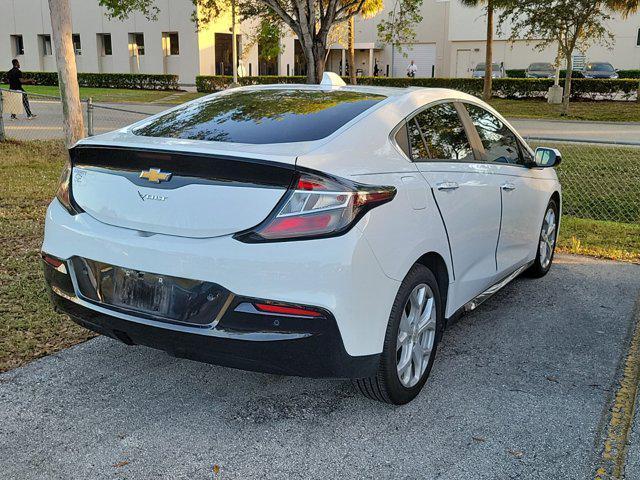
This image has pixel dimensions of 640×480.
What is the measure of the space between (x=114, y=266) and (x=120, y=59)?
4644 cm

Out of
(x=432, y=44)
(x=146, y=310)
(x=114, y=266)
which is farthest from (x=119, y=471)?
(x=432, y=44)

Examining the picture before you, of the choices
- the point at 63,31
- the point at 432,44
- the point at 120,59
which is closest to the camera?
the point at 63,31

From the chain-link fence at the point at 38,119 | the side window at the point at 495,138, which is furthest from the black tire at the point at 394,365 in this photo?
the chain-link fence at the point at 38,119

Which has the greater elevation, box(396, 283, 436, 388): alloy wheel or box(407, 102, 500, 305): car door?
box(407, 102, 500, 305): car door

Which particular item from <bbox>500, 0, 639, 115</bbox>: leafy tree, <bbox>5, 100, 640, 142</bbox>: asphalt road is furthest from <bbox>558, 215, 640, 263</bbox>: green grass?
<bbox>500, 0, 639, 115</bbox>: leafy tree

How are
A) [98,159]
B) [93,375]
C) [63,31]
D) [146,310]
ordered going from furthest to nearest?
[63,31]
[93,375]
[98,159]
[146,310]

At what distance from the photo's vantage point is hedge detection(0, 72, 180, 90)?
38.7 meters

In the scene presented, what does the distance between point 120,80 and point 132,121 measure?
24.2m

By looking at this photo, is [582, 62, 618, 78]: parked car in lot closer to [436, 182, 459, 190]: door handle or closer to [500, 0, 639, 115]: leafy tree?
[500, 0, 639, 115]: leafy tree

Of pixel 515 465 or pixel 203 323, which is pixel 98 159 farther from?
pixel 515 465

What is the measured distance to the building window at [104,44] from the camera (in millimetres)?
46750

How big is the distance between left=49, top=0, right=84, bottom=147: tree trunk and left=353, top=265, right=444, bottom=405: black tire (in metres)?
7.52

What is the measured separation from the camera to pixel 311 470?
297cm

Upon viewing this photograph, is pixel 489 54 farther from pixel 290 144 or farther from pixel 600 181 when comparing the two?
pixel 290 144
